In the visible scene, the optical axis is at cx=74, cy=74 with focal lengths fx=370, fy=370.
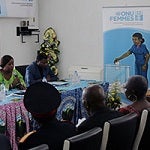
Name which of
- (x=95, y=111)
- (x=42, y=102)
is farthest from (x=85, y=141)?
(x=95, y=111)

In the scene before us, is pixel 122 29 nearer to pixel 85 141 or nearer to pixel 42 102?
pixel 42 102

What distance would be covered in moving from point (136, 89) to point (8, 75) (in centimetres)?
237

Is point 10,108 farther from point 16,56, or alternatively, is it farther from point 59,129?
point 16,56

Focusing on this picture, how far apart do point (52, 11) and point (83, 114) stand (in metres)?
2.88

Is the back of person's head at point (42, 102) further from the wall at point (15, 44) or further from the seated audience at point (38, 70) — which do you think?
the wall at point (15, 44)

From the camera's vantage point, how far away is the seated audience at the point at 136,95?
2.86 metres

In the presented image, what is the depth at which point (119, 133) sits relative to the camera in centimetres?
242

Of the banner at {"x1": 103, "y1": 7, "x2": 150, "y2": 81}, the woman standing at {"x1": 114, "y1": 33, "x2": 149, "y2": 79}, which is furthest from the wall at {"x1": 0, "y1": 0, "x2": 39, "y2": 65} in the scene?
the woman standing at {"x1": 114, "y1": 33, "x2": 149, "y2": 79}

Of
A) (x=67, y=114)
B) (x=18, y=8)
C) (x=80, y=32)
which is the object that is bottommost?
(x=67, y=114)

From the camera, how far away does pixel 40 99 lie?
87.4 inches

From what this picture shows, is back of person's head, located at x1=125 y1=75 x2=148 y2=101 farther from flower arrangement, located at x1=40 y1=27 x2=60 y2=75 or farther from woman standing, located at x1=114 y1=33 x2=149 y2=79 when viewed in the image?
flower arrangement, located at x1=40 y1=27 x2=60 y2=75

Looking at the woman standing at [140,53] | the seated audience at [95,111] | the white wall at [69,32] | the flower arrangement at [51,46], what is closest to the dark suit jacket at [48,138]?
the seated audience at [95,111]

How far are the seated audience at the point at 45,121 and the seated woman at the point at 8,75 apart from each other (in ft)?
8.54

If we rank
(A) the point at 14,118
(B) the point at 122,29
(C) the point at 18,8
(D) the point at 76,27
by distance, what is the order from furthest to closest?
(D) the point at 76,27 < (C) the point at 18,8 < (B) the point at 122,29 < (A) the point at 14,118
